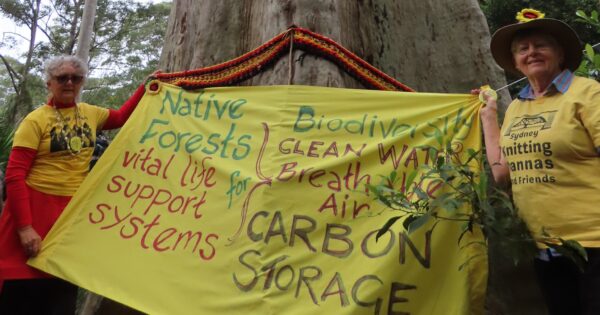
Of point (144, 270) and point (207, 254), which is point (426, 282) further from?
point (144, 270)

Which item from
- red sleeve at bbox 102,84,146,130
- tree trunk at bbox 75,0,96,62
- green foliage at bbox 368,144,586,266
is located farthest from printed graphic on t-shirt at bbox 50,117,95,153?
tree trunk at bbox 75,0,96,62

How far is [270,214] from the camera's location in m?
2.83

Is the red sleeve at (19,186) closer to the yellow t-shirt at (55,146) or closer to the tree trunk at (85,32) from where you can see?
the yellow t-shirt at (55,146)

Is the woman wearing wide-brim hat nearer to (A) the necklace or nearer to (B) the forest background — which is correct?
(A) the necklace

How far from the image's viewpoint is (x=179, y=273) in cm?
289

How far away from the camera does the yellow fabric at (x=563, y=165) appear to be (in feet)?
7.17

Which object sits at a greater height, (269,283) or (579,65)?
(579,65)

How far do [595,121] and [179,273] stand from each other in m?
2.07

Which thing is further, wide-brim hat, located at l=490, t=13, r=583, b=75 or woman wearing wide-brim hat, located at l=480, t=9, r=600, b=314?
wide-brim hat, located at l=490, t=13, r=583, b=75

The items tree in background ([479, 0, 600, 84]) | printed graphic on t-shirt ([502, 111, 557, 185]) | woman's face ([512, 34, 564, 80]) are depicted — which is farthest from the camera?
tree in background ([479, 0, 600, 84])

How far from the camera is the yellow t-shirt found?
313cm

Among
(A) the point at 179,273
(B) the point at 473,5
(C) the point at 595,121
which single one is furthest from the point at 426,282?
(B) the point at 473,5

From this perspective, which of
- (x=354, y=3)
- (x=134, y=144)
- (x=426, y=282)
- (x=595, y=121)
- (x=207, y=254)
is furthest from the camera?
(x=354, y=3)

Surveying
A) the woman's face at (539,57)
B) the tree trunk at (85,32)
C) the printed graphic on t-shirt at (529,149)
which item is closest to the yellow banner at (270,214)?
the printed graphic on t-shirt at (529,149)
